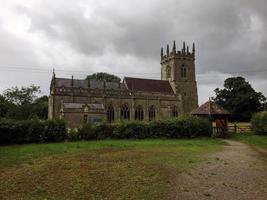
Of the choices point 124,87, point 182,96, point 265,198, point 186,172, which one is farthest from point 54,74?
point 265,198

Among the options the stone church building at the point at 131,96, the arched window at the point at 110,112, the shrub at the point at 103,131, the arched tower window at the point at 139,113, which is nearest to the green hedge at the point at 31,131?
the shrub at the point at 103,131

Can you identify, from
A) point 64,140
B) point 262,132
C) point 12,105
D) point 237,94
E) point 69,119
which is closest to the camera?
point 64,140

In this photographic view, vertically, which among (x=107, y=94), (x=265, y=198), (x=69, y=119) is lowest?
(x=265, y=198)

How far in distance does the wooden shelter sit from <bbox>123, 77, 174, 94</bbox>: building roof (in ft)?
92.9

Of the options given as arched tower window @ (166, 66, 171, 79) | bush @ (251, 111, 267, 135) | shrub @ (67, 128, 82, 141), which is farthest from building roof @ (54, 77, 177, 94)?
bush @ (251, 111, 267, 135)

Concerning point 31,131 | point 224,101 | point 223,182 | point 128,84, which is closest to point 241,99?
point 224,101

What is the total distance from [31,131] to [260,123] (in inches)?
871

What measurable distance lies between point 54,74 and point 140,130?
29.7 meters

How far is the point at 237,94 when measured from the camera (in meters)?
70.5

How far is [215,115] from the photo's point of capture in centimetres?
3225

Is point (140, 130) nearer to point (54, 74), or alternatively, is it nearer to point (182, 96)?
point (54, 74)

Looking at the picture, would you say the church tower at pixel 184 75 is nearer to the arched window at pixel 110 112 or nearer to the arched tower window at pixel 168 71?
the arched tower window at pixel 168 71

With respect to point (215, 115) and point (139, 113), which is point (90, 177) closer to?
point (215, 115)

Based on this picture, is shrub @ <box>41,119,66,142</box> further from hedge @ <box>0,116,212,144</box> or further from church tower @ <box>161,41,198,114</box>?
church tower @ <box>161,41,198,114</box>
